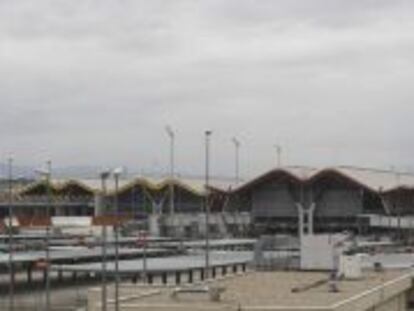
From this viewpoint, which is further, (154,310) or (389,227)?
(389,227)

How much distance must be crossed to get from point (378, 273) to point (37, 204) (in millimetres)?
120425

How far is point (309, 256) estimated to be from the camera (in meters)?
65.3

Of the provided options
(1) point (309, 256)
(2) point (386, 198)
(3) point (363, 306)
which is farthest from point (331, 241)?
(2) point (386, 198)

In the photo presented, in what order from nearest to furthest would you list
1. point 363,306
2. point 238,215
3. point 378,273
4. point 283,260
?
point 363,306 < point 378,273 < point 283,260 < point 238,215

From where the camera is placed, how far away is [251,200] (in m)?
165

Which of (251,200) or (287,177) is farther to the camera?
(251,200)

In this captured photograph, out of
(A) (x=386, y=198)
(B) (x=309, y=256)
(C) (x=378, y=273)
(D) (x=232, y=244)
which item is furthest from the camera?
(A) (x=386, y=198)

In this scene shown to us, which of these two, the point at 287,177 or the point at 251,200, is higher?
the point at 287,177

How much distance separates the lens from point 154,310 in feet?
132

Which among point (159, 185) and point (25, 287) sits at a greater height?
point (159, 185)

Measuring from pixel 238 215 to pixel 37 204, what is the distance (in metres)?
32.2

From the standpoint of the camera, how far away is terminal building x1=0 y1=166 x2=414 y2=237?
155 meters

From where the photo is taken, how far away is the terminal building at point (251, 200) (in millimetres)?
154625

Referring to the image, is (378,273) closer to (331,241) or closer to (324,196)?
(331,241)
